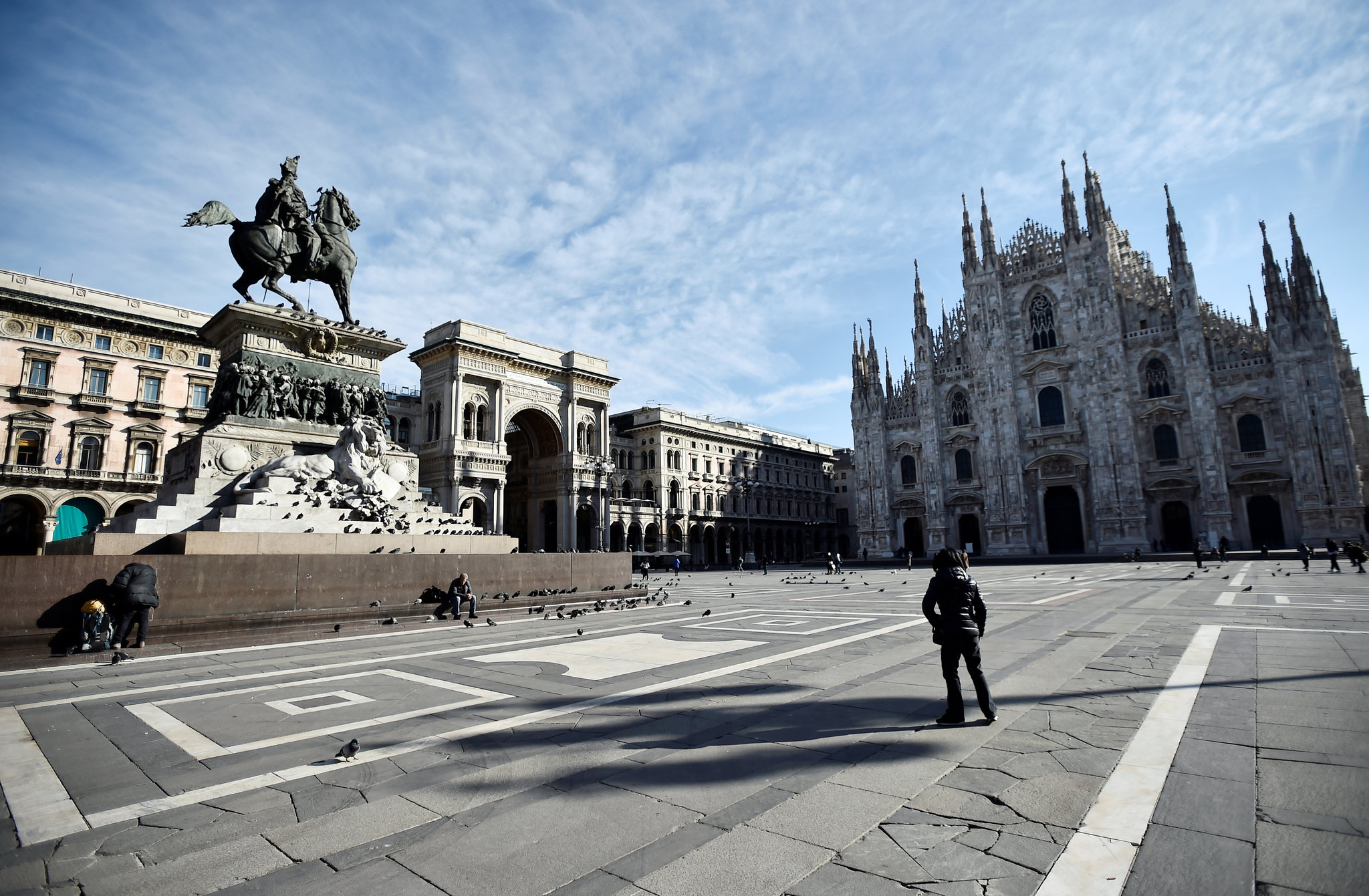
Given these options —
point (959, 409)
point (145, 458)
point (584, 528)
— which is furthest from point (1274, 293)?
point (145, 458)

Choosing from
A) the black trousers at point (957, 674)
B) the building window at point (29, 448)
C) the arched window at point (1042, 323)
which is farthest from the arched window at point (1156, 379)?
the building window at point (29, 448)

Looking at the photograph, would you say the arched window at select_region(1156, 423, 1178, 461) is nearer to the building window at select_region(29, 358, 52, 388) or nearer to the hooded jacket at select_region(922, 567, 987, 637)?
the hooded jacket at select_region(922, 567, 987, 637)

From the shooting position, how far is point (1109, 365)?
46875mm

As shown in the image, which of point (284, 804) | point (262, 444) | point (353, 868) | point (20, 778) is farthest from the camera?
point (262, 444)

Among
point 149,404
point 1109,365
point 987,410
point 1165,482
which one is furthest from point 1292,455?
point 149,404

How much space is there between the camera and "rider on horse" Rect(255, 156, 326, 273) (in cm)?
1445

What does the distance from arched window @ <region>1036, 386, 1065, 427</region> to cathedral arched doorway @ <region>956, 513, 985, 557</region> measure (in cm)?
874

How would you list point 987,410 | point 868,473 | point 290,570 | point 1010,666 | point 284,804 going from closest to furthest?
point 284,804 → point 1010,666 → point 290,570 → point 987,410 → point 868,473

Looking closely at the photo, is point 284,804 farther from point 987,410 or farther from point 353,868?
point 987,410

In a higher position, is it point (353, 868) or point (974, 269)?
point (974, 269)

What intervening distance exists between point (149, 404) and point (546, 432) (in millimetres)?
24213

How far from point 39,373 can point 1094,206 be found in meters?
66.4

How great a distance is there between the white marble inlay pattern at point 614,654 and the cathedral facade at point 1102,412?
4493cm

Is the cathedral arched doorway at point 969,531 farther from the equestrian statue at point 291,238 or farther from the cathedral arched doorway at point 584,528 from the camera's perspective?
the equestrian statue at point 291,238
